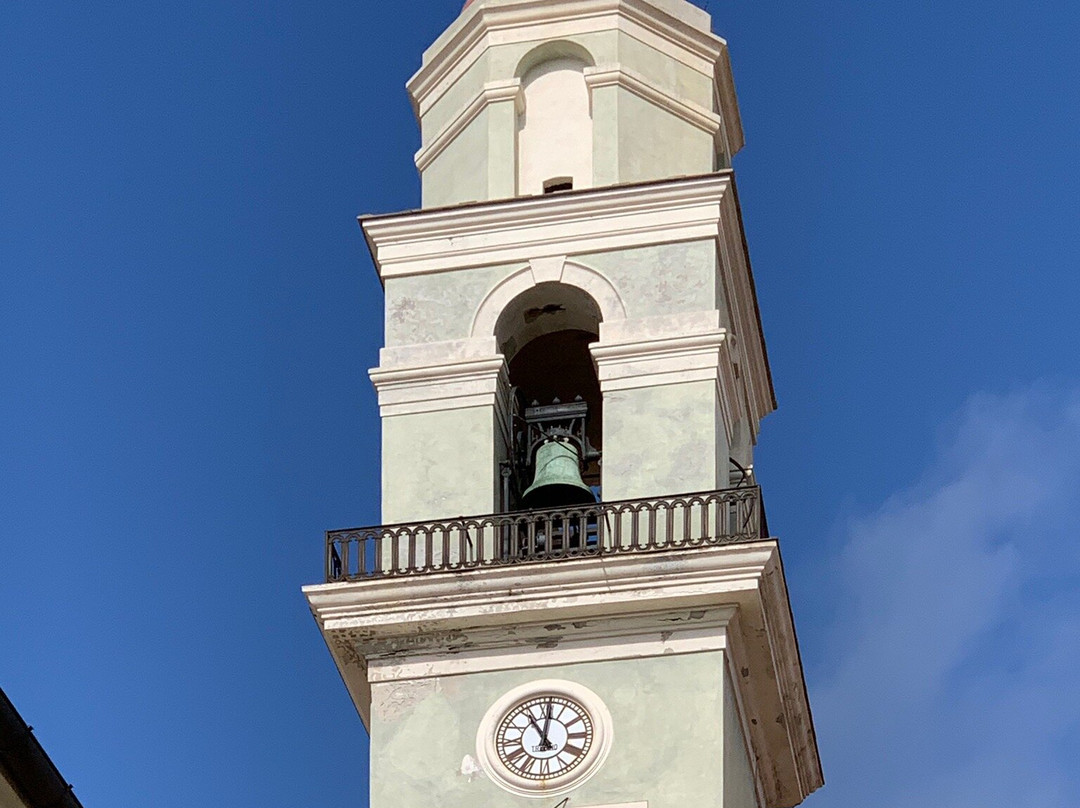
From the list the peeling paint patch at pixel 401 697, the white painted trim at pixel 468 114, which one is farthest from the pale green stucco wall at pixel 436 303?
the peeling paint patch at pixel 401 697

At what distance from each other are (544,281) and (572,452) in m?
1.78

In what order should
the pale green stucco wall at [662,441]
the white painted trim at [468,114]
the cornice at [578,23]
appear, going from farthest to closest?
the cornice at [578,23] → the white painted trim at [468,114] → the pale green stucco wall at [662,441]

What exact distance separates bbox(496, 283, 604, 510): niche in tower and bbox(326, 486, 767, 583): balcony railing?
83cm

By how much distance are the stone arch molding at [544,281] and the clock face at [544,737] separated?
411 centimetres

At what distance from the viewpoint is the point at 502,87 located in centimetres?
3875

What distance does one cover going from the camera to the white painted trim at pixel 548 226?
37.3 meters

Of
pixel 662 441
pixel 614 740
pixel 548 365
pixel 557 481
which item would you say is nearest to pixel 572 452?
pixel 557 481

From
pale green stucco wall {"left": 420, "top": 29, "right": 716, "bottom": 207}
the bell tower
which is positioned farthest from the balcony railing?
pale green stucco wall {"left": 420, "top": 29, "right": 716, "bottom": 207}

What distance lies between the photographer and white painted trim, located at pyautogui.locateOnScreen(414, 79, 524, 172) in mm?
38750

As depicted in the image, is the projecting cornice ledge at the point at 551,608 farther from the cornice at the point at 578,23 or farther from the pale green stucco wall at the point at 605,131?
the cornice at the point at 578,23

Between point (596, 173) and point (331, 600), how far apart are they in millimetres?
5548

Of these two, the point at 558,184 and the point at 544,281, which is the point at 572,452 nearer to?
A: the point at 544,281

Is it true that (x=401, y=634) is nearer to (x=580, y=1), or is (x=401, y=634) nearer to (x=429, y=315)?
(x=429, y=315)

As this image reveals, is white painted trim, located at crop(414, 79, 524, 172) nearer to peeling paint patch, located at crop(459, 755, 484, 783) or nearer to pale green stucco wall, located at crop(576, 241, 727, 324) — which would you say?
pale green stucco wall, located at crop(576, 241, 727, 324)
